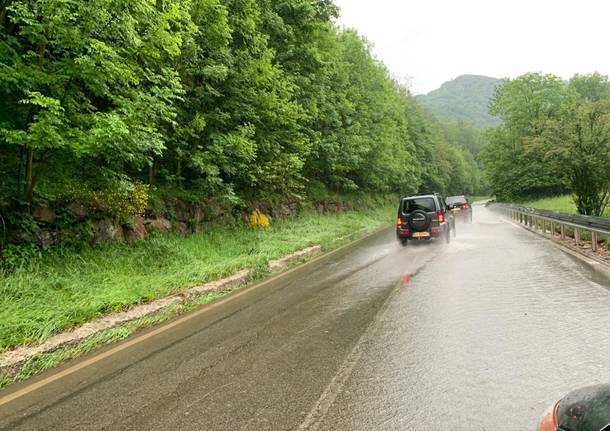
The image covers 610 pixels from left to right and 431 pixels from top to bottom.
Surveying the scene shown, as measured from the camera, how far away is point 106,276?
704 cm

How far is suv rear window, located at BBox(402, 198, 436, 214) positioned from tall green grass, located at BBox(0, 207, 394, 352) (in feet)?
16.9

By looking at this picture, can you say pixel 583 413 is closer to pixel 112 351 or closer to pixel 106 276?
pixel 112 351

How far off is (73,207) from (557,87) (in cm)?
6379

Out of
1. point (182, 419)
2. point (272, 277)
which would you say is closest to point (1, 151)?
point (272, 277)

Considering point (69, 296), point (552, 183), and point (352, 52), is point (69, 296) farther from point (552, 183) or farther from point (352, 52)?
point (552, 183)

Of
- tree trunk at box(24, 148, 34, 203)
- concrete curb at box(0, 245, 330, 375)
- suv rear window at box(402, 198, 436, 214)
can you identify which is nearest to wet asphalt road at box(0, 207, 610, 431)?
concrete curb at box(0, 245, 330, 375)

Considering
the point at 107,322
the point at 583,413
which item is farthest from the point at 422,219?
the point at 583,413

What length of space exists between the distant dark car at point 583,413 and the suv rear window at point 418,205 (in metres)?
13.0

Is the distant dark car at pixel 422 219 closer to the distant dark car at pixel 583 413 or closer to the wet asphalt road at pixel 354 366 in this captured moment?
the wet asphalt road at pixel 354 366

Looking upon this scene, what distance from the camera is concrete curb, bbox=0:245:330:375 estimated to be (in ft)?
13.6

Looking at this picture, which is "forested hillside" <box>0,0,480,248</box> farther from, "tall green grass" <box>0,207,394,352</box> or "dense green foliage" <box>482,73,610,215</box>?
"dense green foliage" <box>482,73,610,215</box>

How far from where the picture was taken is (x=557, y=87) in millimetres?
53406

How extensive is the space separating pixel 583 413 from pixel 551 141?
20.0 metres

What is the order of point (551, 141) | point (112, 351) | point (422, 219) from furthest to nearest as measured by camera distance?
point (551, 141) < point (422, 219) < point (112, 351)
